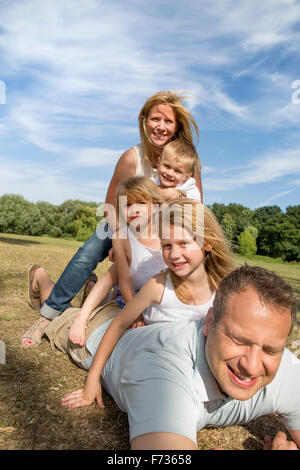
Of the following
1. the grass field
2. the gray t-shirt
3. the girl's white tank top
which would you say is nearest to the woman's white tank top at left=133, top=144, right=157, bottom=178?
the girl's white tank top

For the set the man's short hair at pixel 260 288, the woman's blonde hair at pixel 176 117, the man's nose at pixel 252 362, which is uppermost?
the woman's blonde hair at pixel 176 117

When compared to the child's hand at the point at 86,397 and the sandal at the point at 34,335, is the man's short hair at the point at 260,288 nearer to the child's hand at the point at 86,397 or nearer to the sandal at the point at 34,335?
the child's hand at the point at 86,397

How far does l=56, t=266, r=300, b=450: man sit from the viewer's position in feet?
6.03

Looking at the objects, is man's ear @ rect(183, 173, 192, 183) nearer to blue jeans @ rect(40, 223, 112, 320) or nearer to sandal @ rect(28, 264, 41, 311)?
blue jeans @ rect(40, 223, 112, 320)

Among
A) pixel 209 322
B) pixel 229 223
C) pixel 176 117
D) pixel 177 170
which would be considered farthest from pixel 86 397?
pixel 229 223

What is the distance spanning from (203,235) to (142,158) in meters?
1.95

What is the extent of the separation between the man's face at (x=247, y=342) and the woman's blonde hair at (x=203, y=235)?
93 centimetres

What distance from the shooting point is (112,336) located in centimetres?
280

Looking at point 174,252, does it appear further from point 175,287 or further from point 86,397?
point 86,397

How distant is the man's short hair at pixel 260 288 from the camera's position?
6.20 feet

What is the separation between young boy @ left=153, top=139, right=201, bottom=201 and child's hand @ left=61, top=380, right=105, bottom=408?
6.61 feet

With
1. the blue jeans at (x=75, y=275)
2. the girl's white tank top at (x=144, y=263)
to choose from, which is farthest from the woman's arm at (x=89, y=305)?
the blue jeans at (x=75, y=275)

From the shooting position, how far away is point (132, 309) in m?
2.78

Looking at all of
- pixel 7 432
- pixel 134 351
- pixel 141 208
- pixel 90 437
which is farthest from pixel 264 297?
pixel 141 208
